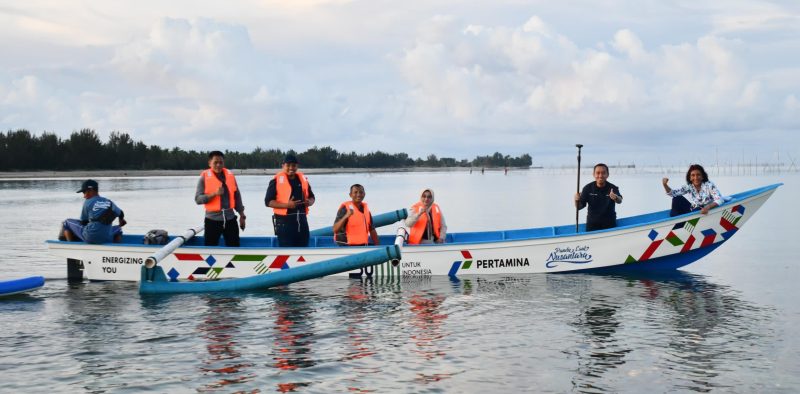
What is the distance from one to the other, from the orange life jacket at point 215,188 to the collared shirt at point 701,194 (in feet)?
25.7

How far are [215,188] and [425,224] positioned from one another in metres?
3.90

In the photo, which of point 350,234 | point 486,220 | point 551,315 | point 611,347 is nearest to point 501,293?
point 551,315

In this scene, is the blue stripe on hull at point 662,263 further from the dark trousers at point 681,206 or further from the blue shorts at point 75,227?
the blue shorts at point 75,227

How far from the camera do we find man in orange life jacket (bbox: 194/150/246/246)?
13086mm

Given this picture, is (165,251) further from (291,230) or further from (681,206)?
(681,206)

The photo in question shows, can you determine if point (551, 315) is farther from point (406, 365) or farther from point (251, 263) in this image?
point (251, 263)

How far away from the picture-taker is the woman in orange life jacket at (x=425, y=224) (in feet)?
45.9

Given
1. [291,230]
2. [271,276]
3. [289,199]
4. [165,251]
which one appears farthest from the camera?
[291,230]

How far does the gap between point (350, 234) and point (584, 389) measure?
7214 millimetres

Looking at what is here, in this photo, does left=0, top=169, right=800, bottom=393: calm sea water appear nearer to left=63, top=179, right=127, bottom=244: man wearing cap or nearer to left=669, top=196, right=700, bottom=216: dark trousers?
left=63, top=179, right=127, bottom=244: man wearing cap

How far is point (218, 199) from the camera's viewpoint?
13.2m

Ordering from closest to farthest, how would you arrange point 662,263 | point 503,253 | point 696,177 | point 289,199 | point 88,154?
point 289,199 < point 503,253 < point 696,177 < point 662,263 < point 88,154

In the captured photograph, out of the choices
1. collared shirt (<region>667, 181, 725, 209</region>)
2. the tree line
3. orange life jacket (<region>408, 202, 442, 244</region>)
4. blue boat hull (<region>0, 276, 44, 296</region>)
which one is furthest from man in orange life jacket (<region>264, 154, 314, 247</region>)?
the tree line

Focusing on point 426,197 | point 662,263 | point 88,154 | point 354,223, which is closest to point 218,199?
point 354,223
